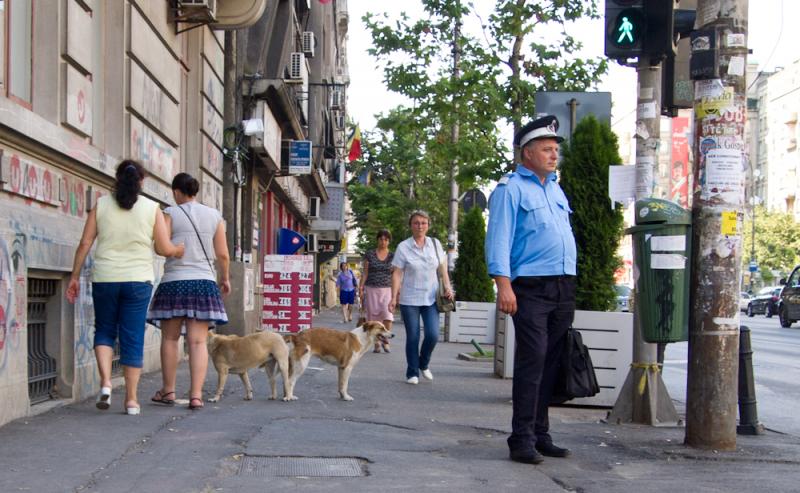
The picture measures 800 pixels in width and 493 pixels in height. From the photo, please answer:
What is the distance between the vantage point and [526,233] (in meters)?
6.81

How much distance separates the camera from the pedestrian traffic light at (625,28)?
27.6 ft

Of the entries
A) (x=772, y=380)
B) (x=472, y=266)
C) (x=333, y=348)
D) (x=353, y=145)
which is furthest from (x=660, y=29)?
(x=353, y=145)

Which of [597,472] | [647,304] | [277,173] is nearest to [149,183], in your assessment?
[647,304]

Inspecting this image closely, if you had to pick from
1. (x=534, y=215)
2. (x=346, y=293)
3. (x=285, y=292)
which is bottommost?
(x=346, y=293)

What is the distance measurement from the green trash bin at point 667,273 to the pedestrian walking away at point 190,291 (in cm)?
327

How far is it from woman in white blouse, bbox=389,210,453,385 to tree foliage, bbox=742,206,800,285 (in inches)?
3005

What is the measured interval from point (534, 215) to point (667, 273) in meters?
1.26

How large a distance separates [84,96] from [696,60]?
4955 millimetres

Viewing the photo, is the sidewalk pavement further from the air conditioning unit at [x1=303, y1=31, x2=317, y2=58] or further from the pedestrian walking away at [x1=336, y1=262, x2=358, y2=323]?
the pedestrian walking away at [x1=336, y1=262, x2=358, y2=323]

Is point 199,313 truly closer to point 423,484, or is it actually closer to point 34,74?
point 34,74

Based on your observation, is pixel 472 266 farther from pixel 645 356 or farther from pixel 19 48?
pixel 19 48

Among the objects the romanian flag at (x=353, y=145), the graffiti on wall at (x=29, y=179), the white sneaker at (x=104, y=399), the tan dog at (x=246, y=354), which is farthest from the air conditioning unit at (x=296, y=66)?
the romanian flag at (x=353, y=145)

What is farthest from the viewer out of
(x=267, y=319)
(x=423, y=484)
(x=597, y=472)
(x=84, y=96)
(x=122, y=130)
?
(x=267, y=319)

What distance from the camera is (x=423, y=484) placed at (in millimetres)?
5672
